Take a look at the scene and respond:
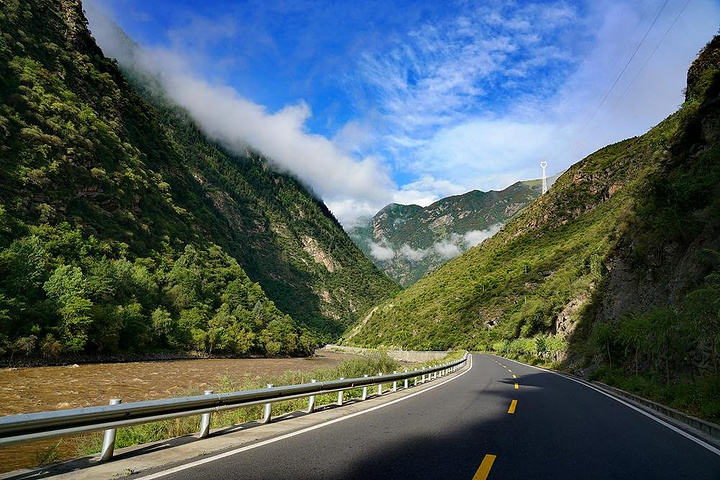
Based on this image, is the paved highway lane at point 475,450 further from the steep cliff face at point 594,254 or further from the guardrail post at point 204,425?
the steep cliff face at point 594,254

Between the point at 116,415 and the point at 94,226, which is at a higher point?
the point at 94,226

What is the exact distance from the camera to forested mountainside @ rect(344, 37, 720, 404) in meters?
17.2

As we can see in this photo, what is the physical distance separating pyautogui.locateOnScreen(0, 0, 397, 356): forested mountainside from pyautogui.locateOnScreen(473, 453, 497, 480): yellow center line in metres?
47.0

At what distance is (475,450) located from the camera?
20.4 feet

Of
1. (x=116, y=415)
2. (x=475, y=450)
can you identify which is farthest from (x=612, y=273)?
(x=116, y=415)

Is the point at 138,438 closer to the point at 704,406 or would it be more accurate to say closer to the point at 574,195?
the point at 704,406

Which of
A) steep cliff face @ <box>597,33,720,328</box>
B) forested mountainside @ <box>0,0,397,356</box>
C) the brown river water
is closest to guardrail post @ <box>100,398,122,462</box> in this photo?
the brown river water

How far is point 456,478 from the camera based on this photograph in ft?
15.8

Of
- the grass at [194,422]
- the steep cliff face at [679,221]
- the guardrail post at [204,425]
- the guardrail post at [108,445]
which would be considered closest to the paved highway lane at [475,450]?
the guardrail post at [108,445]

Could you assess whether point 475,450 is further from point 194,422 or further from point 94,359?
point 94,359

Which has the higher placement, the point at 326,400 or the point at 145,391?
the point at 326,400

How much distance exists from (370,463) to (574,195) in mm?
115590

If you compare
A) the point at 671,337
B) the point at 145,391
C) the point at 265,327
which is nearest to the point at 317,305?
the point at 265,327

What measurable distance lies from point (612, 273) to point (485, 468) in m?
35.4
